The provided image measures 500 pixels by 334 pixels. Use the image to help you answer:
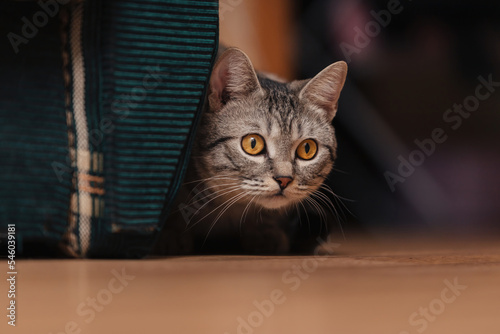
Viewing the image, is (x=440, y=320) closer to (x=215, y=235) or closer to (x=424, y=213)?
(x=215, y=235)

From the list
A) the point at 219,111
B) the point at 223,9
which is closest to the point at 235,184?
the point at 219,111

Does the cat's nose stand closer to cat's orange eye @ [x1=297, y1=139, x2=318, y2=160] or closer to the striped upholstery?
cat's orange eye @ [x1=297, y1=139, x2=318, y2=160]

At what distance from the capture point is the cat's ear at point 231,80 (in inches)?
49.1

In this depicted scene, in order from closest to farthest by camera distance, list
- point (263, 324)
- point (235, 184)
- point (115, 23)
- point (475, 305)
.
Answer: point (263, 324)
point (475, 305)
point (115, 23)
point (235, 184)

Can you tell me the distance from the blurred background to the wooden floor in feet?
4.18

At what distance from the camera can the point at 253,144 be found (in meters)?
1.27

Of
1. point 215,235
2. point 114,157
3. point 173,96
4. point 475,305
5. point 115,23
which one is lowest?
point 215,235

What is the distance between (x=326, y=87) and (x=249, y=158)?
10.9 inches

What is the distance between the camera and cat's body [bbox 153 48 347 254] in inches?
49.2

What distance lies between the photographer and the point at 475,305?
0.83m

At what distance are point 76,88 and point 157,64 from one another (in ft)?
0.49

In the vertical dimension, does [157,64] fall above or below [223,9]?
below

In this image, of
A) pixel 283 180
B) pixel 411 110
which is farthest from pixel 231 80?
pixel 411 110

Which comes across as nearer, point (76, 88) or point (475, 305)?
point (475, 305)
